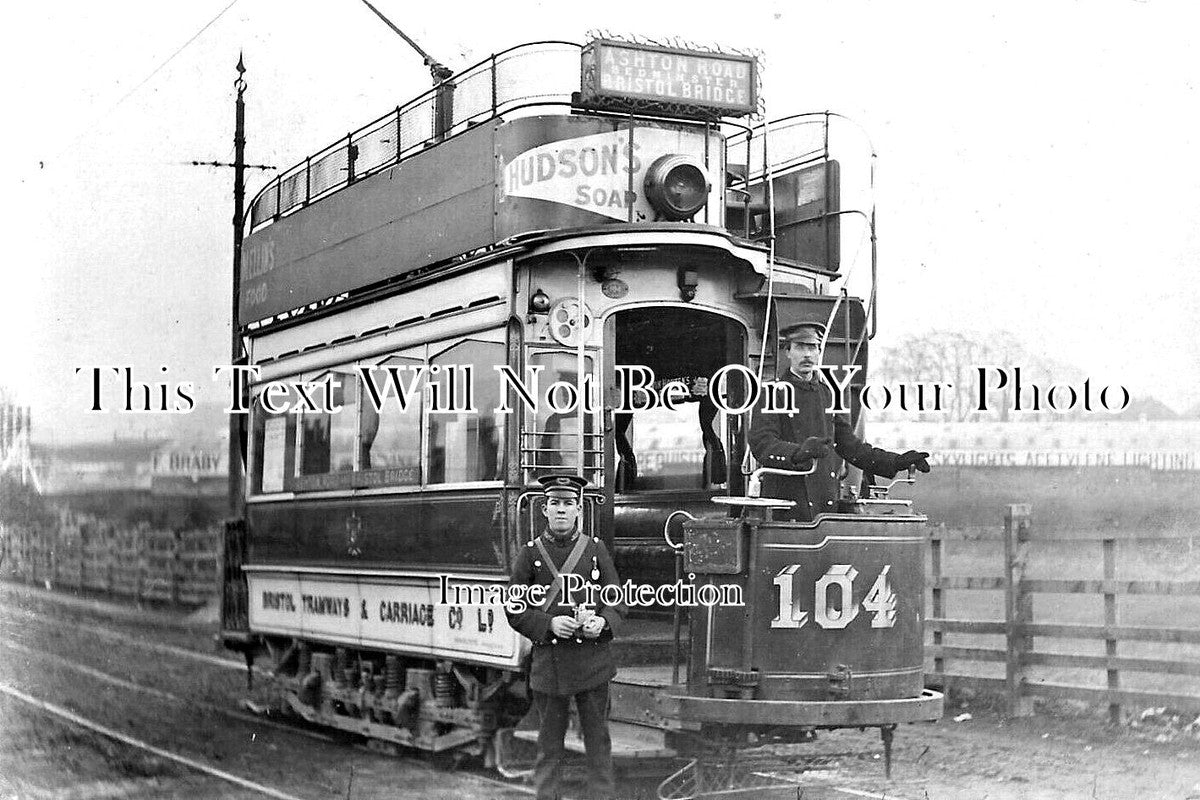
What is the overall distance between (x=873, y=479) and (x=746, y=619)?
4.30 ft

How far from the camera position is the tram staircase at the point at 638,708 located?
294 inches

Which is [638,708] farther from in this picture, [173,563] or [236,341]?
[173,563]

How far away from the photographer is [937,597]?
10570 mm

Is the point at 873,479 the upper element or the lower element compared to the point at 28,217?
lower

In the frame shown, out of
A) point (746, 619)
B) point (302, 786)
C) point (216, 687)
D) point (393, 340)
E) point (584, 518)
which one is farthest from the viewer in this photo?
point (216, 687)

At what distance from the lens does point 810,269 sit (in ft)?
28.2

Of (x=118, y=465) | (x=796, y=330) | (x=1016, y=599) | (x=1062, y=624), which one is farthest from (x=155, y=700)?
(x=1062, y=624)

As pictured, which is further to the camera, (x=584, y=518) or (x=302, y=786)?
(x=302, y=786)

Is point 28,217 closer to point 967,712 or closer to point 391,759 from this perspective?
point 391,759

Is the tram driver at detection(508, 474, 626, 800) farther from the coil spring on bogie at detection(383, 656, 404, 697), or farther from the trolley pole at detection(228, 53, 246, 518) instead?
the trolley pole at detection(228, 53, 246, 518)

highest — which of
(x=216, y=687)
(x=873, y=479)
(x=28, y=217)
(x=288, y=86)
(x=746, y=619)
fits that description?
(x=288, y=86)

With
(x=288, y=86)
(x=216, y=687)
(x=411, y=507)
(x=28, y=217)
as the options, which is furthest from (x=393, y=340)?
(x=216, y=687)

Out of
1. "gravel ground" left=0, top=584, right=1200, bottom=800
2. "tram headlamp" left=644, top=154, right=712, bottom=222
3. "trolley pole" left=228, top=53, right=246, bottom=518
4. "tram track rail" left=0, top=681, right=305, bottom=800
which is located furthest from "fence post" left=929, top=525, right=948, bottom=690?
"trolley pole" left=228, top=53, right=246, bottom=518

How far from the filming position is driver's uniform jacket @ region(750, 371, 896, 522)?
761 centimetres
